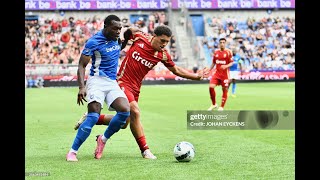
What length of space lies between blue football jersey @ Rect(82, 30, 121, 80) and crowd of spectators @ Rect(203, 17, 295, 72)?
3642 centimetres

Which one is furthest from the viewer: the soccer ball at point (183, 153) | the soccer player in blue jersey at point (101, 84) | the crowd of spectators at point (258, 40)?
the crowd of spectators at point (258, 40)

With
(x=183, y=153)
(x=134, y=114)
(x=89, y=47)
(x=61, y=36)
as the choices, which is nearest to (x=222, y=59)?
(x=134, y=114)

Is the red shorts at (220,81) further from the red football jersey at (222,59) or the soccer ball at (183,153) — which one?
Answer: the soccer ball at (183,153)

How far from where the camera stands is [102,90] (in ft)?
32.8

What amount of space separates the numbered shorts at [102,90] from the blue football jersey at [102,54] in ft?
0.30

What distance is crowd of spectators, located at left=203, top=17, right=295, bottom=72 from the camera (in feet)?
158

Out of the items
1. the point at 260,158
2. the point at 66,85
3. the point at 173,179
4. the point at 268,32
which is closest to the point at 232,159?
the point at 260,158

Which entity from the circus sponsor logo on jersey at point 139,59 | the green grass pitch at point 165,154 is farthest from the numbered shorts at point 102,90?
the green grass pitch at point 165,154

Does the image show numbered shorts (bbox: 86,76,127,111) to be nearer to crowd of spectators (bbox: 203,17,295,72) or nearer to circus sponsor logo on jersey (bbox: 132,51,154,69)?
circus sponsor logo on jersey (bbox: 132,51,154,69)

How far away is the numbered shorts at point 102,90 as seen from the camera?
9.88 meters

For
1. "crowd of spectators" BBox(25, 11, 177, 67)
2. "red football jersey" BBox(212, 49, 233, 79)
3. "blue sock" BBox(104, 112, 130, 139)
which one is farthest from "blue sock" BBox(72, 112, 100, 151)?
"crowd of spectators" BBox(25, 11, 177, 67)

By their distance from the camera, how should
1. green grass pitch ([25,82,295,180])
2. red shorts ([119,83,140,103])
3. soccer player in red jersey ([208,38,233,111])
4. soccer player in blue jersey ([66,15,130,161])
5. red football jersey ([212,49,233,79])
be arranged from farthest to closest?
red football jersey ([212,49,233,79]) → soccer player in red jersey ([208,38,233,111]) → red shorts ([119,83,140,103]) → soccer player in blue jersey ([66,15,130,161]) → green grass pitch ([25,82,295,180])
